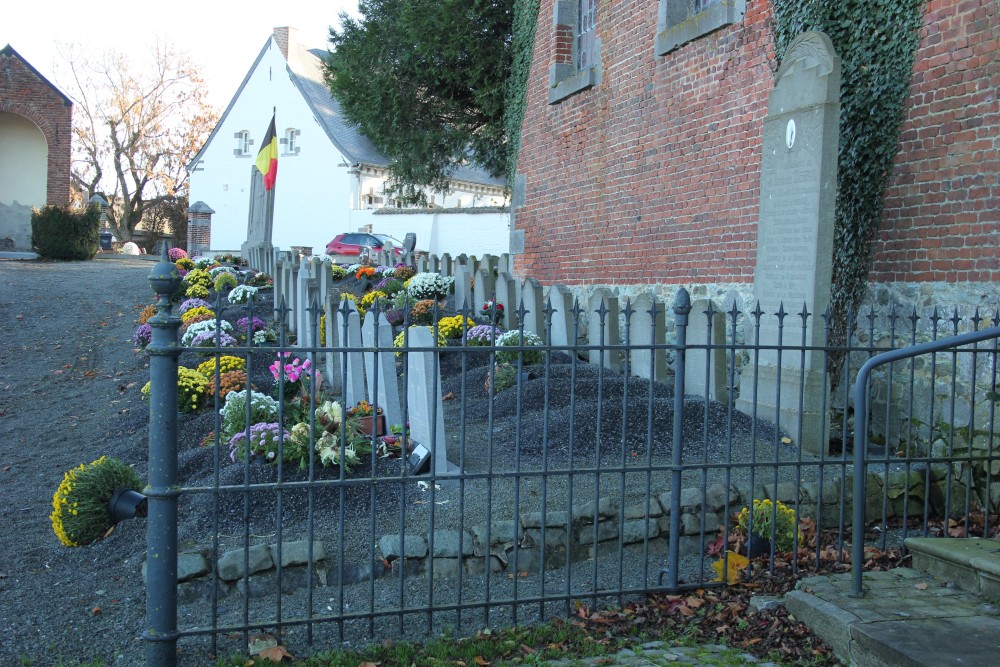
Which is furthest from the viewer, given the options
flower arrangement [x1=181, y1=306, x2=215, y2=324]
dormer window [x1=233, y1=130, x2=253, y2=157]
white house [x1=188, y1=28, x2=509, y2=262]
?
dormer window [x1=233, y1=130, x2=253, y2=157]

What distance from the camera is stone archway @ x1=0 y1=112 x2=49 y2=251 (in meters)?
28.8

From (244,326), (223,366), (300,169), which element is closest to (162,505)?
(223,366)

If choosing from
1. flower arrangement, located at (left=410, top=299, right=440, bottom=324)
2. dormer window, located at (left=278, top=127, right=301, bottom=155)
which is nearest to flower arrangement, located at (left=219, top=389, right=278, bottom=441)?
flower arrangement, located at (left=410, top=299, right=440, bottom=324)

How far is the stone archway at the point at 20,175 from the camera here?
1134 inches

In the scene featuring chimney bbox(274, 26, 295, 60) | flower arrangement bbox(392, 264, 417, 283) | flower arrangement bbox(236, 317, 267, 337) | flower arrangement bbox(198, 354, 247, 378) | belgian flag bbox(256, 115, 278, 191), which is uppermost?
chimney bbox(274, 26, 295, 60)

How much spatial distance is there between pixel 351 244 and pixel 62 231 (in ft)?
27.3

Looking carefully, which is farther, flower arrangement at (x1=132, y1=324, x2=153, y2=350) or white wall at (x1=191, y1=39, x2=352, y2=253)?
white wall at (x1=191, y1=39, x2=352, y2=253)

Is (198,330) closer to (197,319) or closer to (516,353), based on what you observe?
(197,319)

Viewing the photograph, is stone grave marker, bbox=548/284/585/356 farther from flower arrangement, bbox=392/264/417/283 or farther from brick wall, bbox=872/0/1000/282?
flower arrangement, bbox=392/264/417/283

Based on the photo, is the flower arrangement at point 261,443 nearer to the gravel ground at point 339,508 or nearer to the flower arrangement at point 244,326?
the gravel ground at point 339,508

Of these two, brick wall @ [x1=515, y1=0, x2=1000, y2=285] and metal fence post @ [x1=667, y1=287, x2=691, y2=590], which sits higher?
brick wall @ [x1=515, y1=0, x2=1000, y2=285]

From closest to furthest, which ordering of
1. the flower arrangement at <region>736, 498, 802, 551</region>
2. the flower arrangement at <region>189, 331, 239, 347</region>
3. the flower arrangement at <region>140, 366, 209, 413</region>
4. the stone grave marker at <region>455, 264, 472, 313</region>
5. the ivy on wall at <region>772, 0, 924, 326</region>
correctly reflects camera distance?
Result: the flower arrangement at <region>736, 498, 802, 551</region>
the ivy on wall at <region>772, 0, 924, 326</region>
the flower arrangement at <region>140, 366, 209, 413</region>
the flower arrangement at <region>189, 331, 239, 347</region>
the stone grave marker at <region>455, 264, 472, 313</region>

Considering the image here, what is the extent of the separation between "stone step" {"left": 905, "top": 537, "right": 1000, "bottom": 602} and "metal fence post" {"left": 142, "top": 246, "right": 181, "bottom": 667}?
3642 mm

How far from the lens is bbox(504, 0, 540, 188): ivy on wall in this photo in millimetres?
13836
